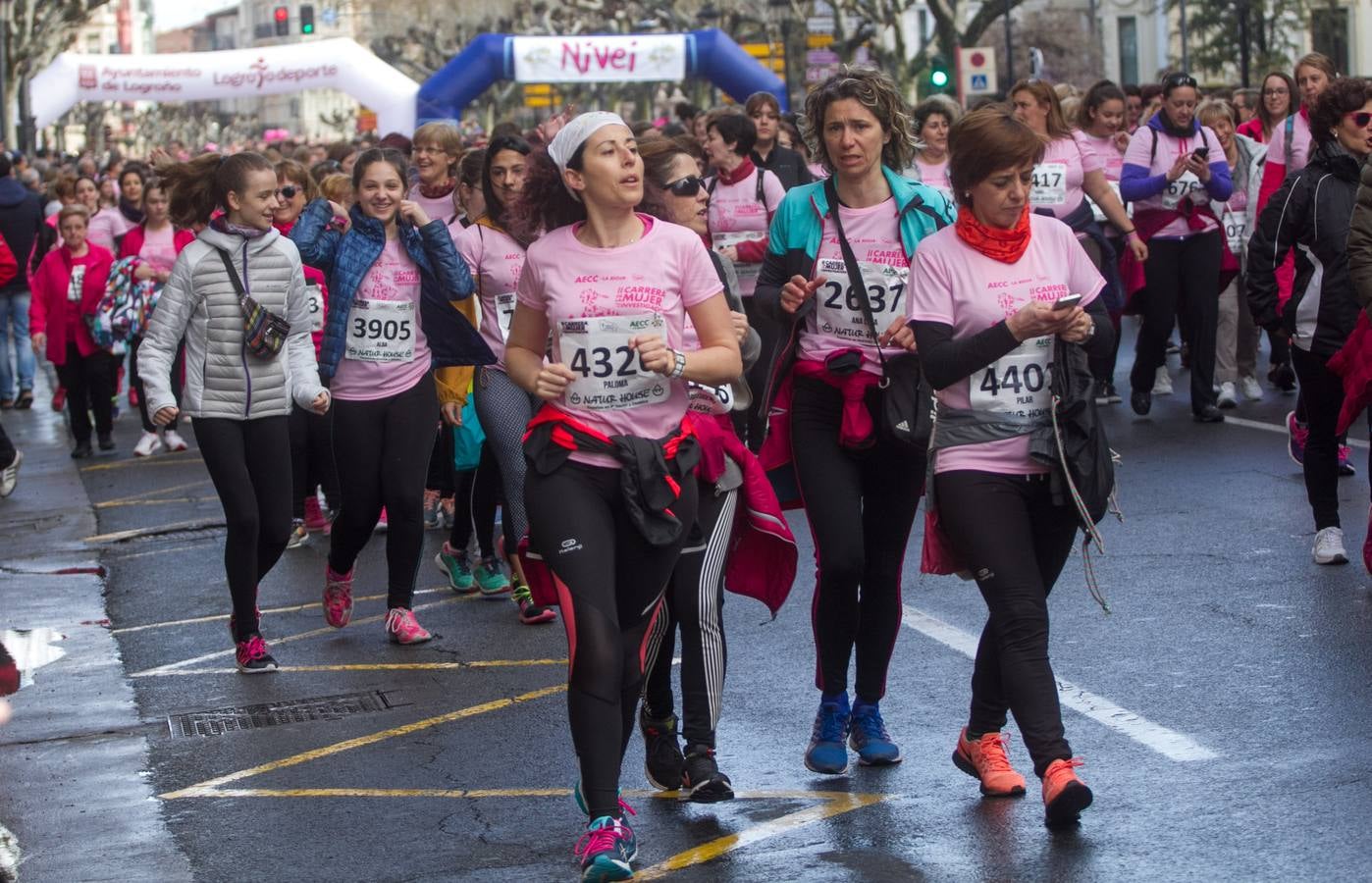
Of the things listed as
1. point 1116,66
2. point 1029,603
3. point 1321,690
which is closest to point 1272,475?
point 1321,690

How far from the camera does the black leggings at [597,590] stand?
5113mm

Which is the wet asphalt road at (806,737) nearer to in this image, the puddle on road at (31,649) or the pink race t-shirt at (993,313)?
the puddle on road at (31,649)

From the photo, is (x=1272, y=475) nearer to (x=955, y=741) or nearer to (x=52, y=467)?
(x=955, y=741)

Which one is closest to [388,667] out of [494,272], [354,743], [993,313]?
[354,743]

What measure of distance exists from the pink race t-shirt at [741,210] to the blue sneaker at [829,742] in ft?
20.4

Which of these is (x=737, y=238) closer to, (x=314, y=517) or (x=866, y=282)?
(x=314, y=517)

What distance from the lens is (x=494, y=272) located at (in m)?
8.48

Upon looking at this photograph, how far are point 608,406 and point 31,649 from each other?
13.7 ft

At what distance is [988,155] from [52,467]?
34.9 ft

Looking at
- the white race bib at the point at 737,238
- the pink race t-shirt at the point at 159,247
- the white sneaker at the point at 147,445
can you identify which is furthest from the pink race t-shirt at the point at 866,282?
the white sneaker at the point at 147,445

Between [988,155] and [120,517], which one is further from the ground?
[988,155]

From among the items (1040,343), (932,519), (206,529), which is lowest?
(206,529)

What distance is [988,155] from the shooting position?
5473 millimetres

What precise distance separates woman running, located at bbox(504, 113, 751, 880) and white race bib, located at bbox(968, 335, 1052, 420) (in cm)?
64
